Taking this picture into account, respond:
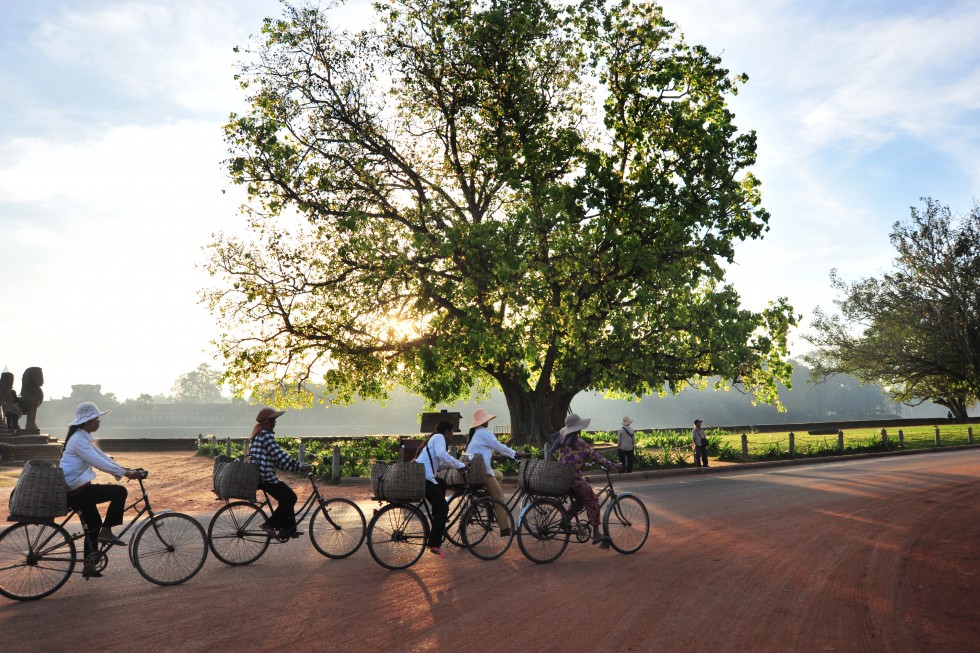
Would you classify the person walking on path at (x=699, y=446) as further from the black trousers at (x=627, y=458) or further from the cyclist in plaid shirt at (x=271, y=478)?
the cyclist in plaid shirt at (x=271, y=478)

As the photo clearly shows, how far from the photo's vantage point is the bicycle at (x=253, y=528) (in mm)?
8141

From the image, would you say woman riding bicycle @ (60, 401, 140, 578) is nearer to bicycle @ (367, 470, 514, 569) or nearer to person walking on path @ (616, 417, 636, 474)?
bicycle @ (367, 470, 514, 569)

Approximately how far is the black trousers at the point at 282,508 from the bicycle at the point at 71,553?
2.83ft

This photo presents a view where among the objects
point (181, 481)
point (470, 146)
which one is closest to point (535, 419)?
point (470, 146)

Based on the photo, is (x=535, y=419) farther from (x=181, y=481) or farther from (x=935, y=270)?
(x=935, y=270)

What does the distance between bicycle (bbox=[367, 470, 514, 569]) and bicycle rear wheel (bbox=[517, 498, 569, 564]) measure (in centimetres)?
35

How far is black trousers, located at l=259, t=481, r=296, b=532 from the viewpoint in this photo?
8297 millimetres

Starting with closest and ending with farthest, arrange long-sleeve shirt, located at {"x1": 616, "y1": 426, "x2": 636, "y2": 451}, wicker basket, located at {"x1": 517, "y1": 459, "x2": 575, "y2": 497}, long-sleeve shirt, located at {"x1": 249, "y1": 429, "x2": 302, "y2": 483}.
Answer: long-sleeve shirt, located at {"x1": 249, "y1": 429, "x2": 302, "y2": 483}, wicker basket, located at {"x1": 517, "y1": 459, "x2": 575, "y2": 497}, long-sleeve shirt, located at {"x1": 616, "y1": 426, "x2": 636, "y2": 451}

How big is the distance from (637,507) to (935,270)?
48491mm

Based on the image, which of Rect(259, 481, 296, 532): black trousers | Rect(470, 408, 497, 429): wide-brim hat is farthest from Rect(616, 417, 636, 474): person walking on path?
Rect(259, 481, 296, 532): black trousers

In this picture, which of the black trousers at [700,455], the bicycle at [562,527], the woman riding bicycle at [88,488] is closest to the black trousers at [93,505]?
the woman riding bicycle at [88,488]

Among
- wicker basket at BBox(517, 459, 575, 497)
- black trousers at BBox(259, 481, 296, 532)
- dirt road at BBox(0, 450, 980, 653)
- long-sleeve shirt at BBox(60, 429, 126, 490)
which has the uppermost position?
long-sleeve shirt at BBox(60, 429, 126, 490)

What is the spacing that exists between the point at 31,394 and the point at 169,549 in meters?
28.4

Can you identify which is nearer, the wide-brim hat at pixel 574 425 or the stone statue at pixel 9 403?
the wide-brim hat at pixel 574 425
